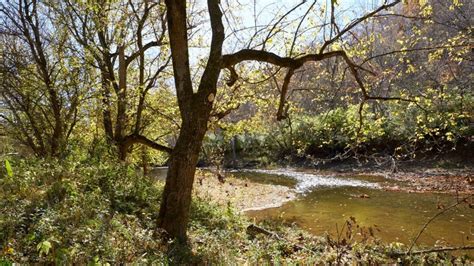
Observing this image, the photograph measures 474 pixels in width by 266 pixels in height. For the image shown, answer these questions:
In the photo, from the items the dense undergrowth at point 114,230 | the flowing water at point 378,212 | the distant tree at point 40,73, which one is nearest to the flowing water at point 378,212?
the flowing water at point 378,212

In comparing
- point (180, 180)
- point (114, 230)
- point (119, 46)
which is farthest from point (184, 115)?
point (119, 46)

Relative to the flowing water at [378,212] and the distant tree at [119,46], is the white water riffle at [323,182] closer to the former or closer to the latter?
the flowing water at [378,212]

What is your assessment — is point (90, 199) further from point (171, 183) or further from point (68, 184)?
point (171, 183)

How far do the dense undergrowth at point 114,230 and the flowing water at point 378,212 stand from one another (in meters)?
2.52

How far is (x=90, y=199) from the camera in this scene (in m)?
6.62

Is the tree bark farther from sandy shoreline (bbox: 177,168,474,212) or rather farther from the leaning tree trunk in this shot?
sandy shoreline (bbox: 177,168,474,212)

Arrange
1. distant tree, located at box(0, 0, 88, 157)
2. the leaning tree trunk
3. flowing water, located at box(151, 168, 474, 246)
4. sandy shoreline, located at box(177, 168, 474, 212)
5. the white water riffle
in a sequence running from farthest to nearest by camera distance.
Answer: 1. the white water riffle
2. sandy shoreline, located at box(177, 168, 474, 212)
3. distant tree, located at box(0, 0, 88, 157)
4. flowing water, located at box(151, 168, 474, 246)
5. the leaning tree trunk

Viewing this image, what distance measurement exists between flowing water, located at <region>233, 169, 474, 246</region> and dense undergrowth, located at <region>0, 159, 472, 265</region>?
2.52m

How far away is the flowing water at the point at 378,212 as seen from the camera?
9.18 meters

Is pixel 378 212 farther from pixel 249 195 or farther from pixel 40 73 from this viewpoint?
pixel 40 73

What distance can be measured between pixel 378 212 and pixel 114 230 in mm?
8970

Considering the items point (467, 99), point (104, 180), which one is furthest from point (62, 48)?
point (467, 99)

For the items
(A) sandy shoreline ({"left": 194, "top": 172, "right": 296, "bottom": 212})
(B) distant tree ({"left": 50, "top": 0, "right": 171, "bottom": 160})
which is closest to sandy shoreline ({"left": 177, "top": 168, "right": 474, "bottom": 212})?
(A) sandy shoreline ({"left": 194, "top": 172, "right": 296, "bottom": 212})

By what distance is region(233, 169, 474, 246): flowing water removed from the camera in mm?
9180
